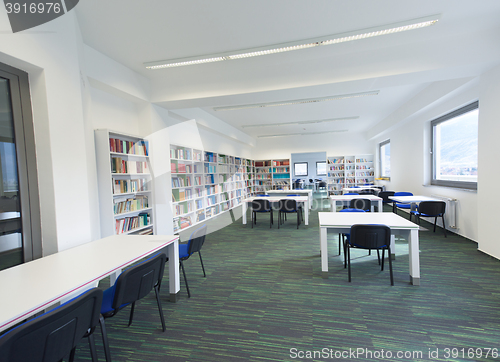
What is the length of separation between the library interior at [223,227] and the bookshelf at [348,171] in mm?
5486

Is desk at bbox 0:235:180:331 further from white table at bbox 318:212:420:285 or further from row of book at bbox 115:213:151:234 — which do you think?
white table at bbox 318:212:420:285

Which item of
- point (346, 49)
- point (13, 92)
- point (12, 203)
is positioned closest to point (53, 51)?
point (13, 92)

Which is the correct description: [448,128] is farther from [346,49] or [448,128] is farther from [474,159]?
[346,49]

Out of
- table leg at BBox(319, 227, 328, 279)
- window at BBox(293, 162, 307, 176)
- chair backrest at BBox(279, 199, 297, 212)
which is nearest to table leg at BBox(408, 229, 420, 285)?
table leg at BBox(319, 227, 328, 279)

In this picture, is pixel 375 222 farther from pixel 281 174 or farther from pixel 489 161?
pixel 281 174

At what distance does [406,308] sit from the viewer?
2.48 m

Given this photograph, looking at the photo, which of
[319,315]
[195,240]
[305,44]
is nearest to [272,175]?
[305,44]

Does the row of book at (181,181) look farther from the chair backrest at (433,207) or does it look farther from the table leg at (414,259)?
the chair backrest at (433,207)

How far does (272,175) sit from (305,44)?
29.2 feet

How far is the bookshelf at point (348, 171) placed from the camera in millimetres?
11969

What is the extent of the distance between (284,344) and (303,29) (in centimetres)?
378

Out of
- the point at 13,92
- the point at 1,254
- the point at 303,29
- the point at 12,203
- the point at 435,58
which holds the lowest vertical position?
the point at 1,254

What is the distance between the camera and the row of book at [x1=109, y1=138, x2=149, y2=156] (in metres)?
4.01

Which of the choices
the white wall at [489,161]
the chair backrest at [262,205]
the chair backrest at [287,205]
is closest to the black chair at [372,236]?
the white wall at [489,161]
